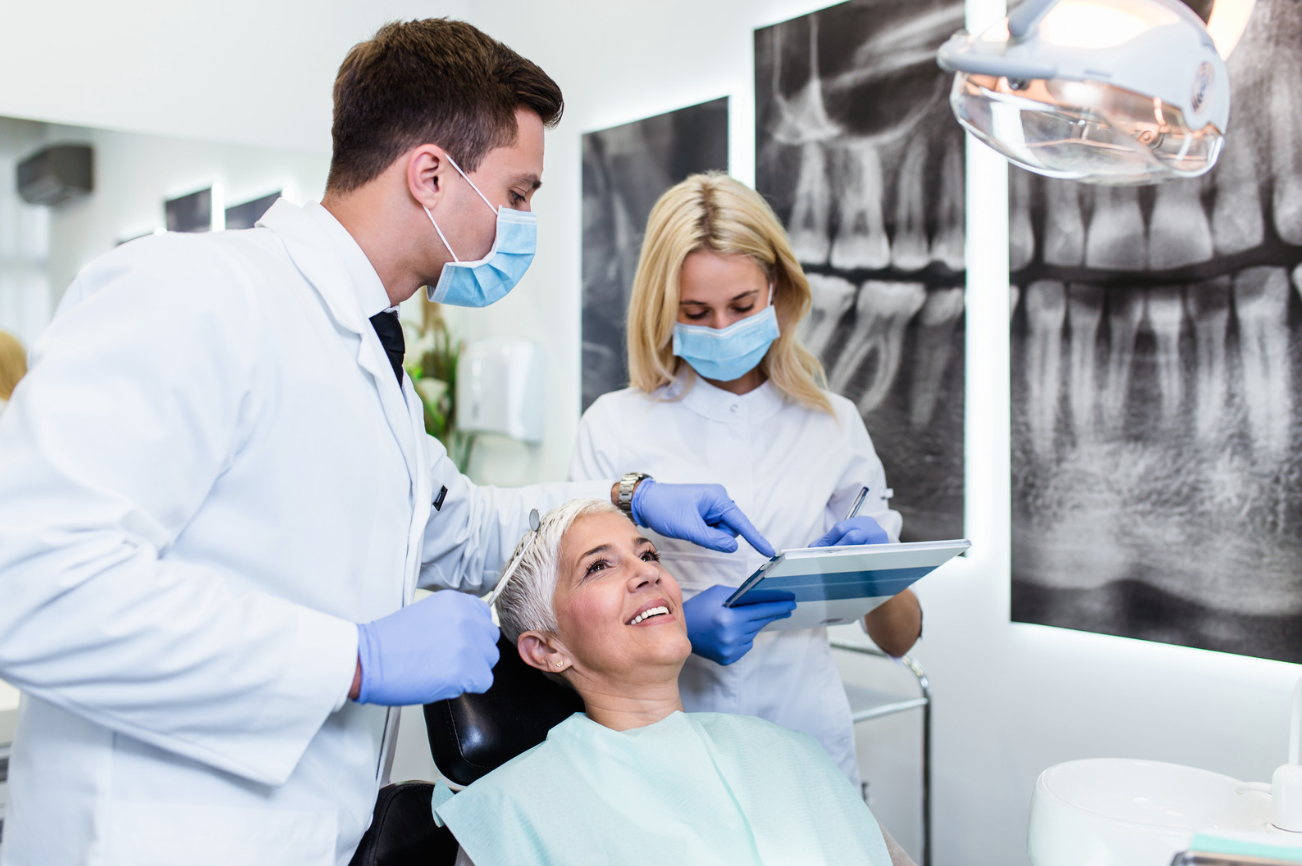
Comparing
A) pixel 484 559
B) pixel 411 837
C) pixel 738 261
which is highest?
pixel 738 261

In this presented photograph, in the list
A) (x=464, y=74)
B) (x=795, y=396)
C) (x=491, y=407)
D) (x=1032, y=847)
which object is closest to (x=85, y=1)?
(x=491, y=407)

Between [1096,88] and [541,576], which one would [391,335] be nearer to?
[541,576]

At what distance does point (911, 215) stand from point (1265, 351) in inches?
33.6

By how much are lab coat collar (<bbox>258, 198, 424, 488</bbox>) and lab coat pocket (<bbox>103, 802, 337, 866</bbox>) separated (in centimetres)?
44

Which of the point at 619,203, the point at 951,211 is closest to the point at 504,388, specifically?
the point at 619,203

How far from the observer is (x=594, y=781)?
1419 mm

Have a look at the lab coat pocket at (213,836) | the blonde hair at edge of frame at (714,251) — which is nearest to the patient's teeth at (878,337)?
the blonde hair at edge of frame at (714,251)

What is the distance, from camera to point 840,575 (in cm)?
133

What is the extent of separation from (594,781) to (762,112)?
6.50 feet

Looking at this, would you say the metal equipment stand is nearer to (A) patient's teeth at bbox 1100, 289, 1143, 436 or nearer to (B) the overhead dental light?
(A) patient's teeth at bbox 1100, 289, 1143, 436

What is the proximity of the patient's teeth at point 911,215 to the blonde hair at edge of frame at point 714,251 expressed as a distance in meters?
0.58

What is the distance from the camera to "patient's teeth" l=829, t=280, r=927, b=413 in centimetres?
235

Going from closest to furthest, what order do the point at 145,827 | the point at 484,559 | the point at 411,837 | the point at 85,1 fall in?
the point at 145,827 → the point at 411,837 → the point at 484,559 → the point at 85,1

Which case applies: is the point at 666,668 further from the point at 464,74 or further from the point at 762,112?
the point at 762,112
